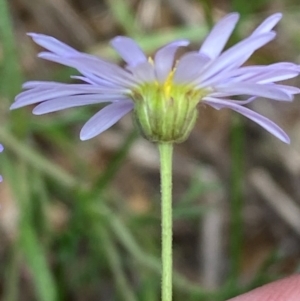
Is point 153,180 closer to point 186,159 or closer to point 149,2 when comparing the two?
point 186,159

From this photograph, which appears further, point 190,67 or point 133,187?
point 133,187

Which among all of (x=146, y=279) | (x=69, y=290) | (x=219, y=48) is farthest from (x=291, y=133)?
(x=219, y=48)

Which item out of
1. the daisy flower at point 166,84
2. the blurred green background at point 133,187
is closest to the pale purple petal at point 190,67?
the daisy flower at point 166,84

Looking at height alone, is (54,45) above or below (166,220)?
above

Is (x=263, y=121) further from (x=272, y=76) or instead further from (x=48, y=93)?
(x=48, y=93)

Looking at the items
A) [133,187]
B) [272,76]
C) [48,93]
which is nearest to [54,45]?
[48,93]

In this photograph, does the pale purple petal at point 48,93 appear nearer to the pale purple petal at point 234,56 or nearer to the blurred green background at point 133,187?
the pale purple petal at point 234,56
